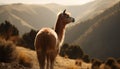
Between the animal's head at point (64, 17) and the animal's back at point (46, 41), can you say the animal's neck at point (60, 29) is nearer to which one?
the animal's head at point (64, 17)

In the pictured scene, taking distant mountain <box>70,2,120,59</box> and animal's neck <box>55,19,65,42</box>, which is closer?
animal's neck <box>55,19,65,42</box>

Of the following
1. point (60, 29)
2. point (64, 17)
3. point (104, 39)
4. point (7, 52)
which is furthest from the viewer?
point (104, 39)

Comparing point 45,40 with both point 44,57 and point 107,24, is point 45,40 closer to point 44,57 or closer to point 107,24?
point 44,57

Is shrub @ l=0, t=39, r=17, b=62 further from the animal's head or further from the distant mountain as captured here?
the distant mountain

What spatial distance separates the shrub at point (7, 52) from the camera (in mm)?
16877

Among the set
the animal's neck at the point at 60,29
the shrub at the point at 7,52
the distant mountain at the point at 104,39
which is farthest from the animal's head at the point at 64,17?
the distant mountain at the point at 104,39

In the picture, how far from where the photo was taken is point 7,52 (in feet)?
56.4

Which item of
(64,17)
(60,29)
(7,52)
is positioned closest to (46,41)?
(60,29)

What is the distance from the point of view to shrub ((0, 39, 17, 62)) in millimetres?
16877

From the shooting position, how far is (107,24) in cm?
15200

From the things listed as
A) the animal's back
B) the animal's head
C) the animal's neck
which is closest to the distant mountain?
the animal's head

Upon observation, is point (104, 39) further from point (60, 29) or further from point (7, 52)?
point (60, 29)

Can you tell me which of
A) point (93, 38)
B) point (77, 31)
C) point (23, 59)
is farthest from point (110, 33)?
point (23, 59)

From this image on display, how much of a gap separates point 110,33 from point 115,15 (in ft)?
43.8
